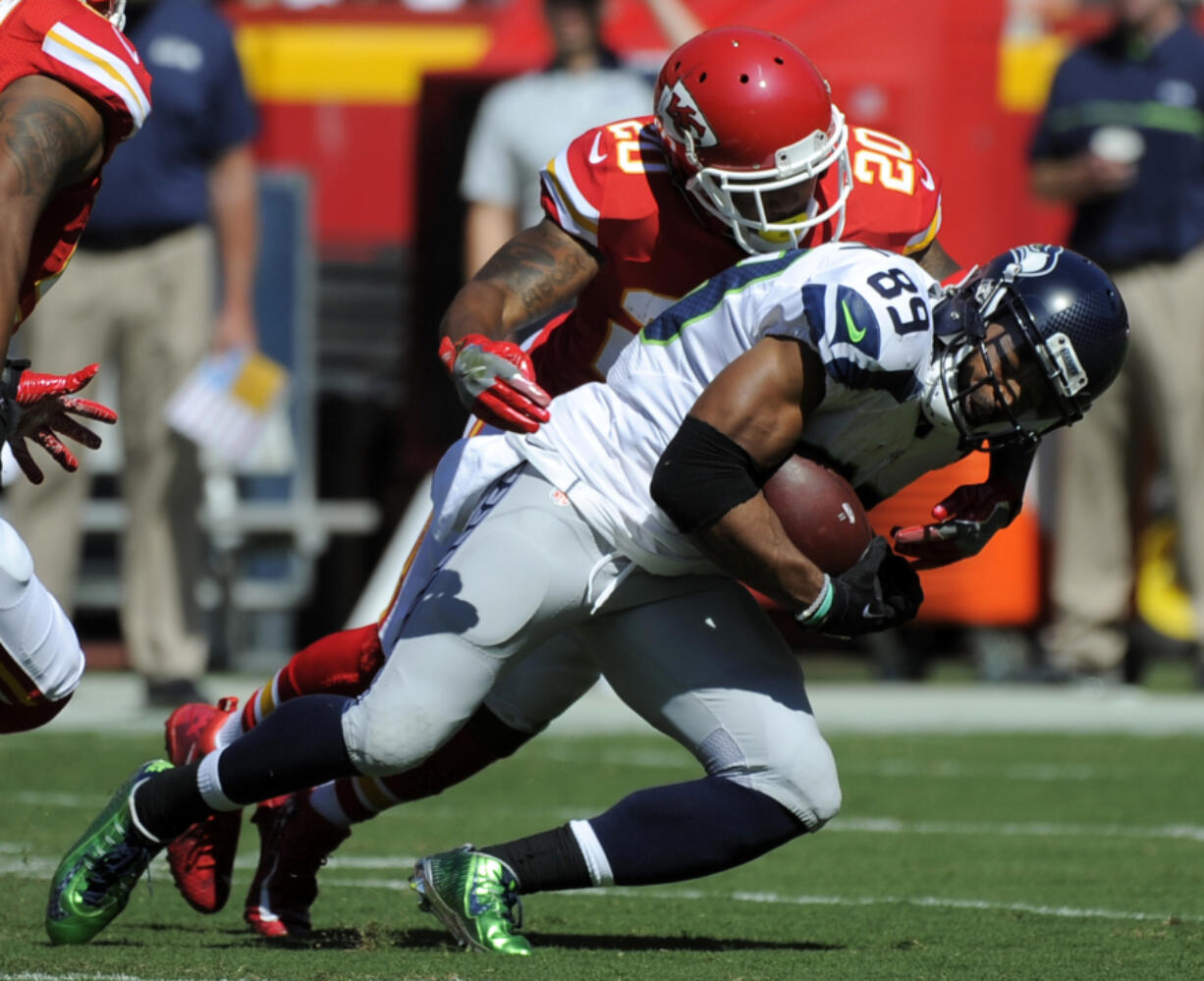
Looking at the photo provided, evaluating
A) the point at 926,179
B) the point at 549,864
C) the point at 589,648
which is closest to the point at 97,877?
the point at 549,864

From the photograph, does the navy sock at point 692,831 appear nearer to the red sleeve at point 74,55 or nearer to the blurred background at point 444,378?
the red sleeve at point 74,55

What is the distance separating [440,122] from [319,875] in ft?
16.9

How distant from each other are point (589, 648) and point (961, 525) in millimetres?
679

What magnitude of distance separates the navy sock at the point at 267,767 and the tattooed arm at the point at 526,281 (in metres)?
0.70

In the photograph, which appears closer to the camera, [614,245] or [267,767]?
[267,767]

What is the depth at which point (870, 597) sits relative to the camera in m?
3.85

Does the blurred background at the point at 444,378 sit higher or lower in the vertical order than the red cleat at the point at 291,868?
lower

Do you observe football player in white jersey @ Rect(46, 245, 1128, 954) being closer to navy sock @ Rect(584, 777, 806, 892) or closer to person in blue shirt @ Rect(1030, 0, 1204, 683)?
navy sock @ Rect(584, 777, 806, 892)

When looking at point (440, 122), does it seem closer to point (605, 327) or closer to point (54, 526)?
point (54, 526)

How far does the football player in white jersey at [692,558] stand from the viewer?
376cm

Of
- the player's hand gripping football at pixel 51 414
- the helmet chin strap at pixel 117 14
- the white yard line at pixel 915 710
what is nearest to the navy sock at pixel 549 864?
the player's hand gripping football at pixel 51 414

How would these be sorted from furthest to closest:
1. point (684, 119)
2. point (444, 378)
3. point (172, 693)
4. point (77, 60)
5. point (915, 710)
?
point (444, 378)
point (915, 710)
point (172, 693)
point (684, 119)
point (77, 60)

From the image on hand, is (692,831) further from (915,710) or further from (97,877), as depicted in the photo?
(915,710)

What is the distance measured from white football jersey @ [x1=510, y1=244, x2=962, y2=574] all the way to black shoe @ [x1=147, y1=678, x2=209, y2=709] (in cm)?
383
